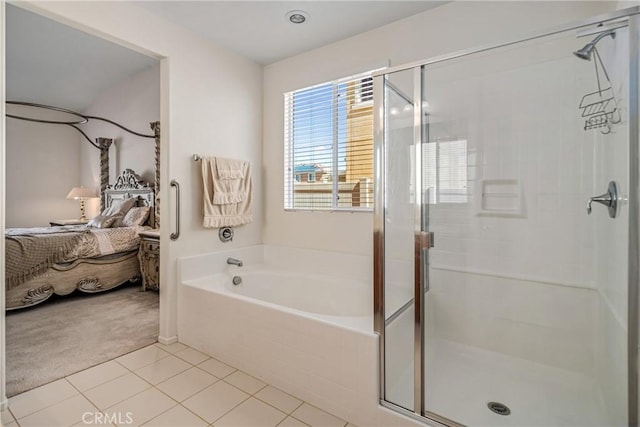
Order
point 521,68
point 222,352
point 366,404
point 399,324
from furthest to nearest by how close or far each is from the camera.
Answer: point 222,352 < point 521,68 < point 399,324 < point 366,404

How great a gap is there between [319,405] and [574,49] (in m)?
2.38

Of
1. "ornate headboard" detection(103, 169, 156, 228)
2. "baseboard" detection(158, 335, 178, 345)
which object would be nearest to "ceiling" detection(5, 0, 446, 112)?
"ornate headboard" detection(103, 169, 156, 228)

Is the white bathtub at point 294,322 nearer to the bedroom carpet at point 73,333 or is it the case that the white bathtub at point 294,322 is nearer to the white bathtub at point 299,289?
the white bathtub at point 299,289

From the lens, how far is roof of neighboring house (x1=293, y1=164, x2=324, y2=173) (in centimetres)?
293

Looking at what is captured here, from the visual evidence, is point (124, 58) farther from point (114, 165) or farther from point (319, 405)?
point (319, 405)

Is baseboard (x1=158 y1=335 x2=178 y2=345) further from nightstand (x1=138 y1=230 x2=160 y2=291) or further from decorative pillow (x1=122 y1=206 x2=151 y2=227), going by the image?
decorative pillow (x1=122 y1=206 x2=151 y2=227)

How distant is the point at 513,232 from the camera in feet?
6.57

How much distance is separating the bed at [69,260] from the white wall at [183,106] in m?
1.66

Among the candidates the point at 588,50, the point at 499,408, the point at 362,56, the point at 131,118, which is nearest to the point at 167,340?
the point at 499,408

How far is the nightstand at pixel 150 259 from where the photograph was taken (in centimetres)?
355

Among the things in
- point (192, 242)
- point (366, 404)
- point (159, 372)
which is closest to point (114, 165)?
point (192, 242)

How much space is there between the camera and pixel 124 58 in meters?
3.93

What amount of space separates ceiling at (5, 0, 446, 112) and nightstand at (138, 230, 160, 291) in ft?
7.13

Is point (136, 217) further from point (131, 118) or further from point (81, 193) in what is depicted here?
point (81, 193)
